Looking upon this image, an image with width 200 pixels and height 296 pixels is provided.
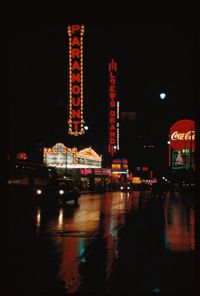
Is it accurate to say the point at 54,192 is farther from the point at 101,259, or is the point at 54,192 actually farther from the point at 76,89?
the point at 101,259

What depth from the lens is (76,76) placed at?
5547 centimetres

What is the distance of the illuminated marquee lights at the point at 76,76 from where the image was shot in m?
52.5

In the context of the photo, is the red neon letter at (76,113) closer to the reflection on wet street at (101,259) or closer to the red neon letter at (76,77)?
the red neon letter at (76,77)

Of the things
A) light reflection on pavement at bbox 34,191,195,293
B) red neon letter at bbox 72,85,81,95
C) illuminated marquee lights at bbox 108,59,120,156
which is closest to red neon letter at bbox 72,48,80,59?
red neon letter at bbox 72,85,81,95

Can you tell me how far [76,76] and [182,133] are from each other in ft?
59.9

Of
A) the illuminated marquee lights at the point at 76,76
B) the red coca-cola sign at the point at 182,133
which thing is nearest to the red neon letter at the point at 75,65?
the illuminated marquee lights at the point at 76,76

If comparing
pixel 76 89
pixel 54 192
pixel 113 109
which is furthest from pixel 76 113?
pixel 54 192

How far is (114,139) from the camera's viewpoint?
83188 millimetres

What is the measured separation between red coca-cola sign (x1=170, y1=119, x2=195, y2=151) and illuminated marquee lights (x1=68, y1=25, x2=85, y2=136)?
14.6 metres

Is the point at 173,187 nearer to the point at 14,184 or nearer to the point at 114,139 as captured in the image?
the point at 114,139

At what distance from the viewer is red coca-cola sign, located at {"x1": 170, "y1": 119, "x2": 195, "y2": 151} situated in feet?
127

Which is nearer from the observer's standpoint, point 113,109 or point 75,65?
point 75,65

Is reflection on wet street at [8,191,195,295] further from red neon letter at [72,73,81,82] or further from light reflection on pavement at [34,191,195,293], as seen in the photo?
red neon letter at [72,73,81,82]

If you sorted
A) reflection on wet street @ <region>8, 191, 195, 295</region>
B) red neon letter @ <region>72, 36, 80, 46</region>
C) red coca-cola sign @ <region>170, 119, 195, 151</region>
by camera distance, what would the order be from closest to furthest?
reflection on wet street @ <region>8, 191, 195, 295</region>, red coca-cola sign @ <region>170, 119, 195, 151</region>, red neon letter @ <region>72, 36, 80, 46</region>
